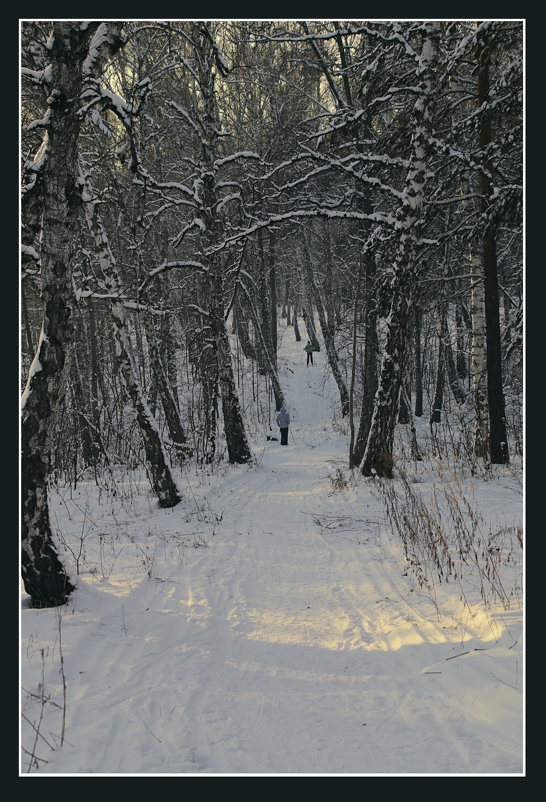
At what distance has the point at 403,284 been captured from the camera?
29.5 ft

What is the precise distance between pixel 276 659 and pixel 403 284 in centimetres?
727

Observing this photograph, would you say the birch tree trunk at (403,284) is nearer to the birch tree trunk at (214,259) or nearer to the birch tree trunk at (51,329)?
the birch tree trunk at (214,259)

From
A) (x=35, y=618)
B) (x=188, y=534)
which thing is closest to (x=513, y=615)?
(x=35, y=618)

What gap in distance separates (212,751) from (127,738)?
51 centimetres

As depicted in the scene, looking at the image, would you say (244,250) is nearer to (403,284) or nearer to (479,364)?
(403,284)

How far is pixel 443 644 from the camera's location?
361cm

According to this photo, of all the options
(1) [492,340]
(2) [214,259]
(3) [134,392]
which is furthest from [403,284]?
(2) [214,259]

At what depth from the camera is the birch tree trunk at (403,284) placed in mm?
8141

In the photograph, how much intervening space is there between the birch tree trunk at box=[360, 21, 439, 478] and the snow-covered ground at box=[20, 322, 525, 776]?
293 cm

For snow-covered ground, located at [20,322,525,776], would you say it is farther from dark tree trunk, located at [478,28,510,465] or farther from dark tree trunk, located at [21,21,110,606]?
dark tree trunk, located at [478,28,510,465]

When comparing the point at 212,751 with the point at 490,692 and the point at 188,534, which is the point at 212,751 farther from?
the point at 188,534

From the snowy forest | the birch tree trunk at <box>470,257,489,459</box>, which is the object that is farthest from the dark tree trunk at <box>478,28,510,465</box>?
the birch tree trunk at <box>470,257,489,459</box>

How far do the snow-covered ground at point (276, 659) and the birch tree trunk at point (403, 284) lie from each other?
293 cm

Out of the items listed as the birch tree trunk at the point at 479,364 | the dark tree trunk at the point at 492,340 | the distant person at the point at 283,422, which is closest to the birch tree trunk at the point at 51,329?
the dark tree trunk at the point at 492,340
